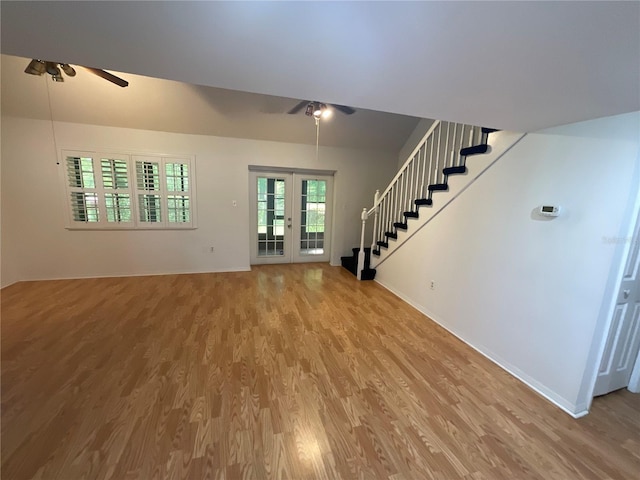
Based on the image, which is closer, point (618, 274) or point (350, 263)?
point (618, 274)

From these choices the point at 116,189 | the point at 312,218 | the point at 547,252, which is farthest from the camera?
the point at 312,218

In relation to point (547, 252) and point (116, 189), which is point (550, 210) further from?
point (116, 189)

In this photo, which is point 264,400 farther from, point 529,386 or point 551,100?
point 551,100

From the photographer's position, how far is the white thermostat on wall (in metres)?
1.95

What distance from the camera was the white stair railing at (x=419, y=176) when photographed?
10.8 feet

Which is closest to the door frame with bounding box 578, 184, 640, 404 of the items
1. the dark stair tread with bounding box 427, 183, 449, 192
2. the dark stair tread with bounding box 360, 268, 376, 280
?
the dark stair tread with bounding box 427, 183, 449, 192

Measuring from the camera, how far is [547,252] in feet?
6.75

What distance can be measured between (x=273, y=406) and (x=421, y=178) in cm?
352

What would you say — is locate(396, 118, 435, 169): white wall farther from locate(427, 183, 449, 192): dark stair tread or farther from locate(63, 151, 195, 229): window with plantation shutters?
locate(63, 151, 195, 229): window with plantation shutters

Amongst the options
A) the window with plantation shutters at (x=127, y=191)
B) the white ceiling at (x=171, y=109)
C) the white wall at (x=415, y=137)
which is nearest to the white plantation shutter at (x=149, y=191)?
the window with plantation shutters at (x=127, y=191)

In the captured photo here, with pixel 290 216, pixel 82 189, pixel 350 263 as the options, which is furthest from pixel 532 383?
pixel 82 189

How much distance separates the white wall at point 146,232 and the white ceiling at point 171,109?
19cm

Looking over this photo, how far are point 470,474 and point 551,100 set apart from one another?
2195 mm

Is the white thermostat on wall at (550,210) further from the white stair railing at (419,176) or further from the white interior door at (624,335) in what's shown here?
the white stair railing at (419,176)
